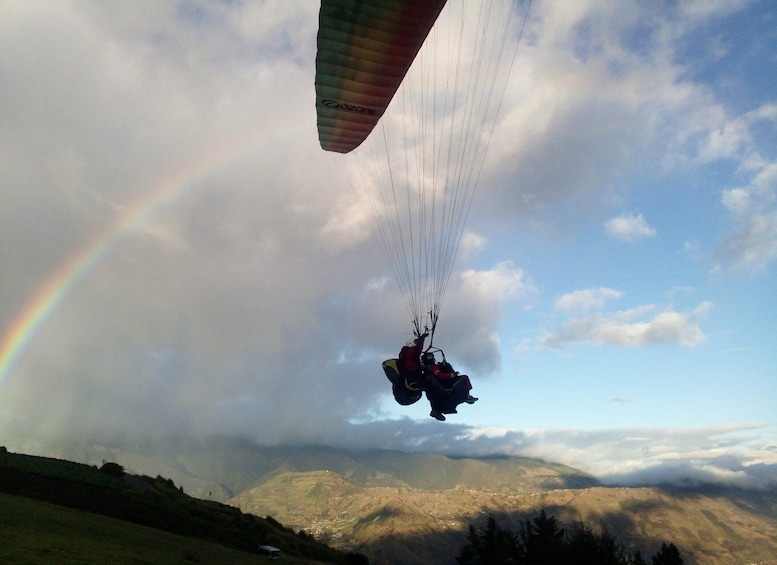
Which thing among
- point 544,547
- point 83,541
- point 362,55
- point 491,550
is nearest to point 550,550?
point 544,547

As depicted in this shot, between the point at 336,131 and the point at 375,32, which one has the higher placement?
the point at 336,131

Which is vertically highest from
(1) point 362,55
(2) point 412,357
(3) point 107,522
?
(1) point 362,55

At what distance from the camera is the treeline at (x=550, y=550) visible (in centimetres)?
4647

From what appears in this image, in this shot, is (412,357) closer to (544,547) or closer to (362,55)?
(362,55)

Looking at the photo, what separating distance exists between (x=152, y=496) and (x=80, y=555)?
21884 millimetres

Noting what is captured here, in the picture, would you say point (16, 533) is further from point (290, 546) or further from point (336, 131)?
point (290, 546)

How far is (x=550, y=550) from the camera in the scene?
5062cm

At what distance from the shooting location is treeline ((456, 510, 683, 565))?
46469 mm

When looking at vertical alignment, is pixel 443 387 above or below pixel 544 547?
above

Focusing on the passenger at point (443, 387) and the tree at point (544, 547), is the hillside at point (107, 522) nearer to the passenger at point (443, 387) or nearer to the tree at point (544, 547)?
the passenger at point (443, 387)

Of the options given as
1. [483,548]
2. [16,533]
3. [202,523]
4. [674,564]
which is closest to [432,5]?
[16,533]

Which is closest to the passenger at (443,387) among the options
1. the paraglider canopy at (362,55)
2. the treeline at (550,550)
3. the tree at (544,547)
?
the paraglider canopy at (362,55)

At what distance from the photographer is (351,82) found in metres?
17.8

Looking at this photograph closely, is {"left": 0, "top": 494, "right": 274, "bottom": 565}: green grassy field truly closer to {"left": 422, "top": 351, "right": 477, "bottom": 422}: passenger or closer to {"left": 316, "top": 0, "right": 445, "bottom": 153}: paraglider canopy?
{"left": 422, "top": 351, "right": 477, "bottom": 422}: passenger
